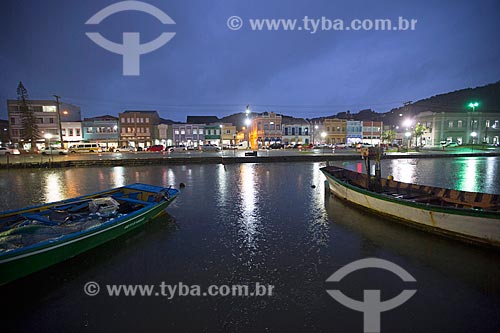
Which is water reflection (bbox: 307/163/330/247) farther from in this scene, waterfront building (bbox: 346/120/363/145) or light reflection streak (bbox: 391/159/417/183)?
waterfront building (bbox: 346/120/363/145)

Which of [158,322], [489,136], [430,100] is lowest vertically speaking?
[158,322]

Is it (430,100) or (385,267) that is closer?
(385,267)

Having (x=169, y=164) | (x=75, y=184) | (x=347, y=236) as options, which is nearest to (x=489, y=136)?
(x=169, y=164)

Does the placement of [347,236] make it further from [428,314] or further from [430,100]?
[430,100]

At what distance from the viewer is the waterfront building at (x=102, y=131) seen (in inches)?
2724

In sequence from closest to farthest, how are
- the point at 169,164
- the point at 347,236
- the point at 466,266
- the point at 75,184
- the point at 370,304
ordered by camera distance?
1. the point at 370,304
2. the point at 466,266
3. the point at 347,236
4. the point at 75,184
5. the point at 169,164

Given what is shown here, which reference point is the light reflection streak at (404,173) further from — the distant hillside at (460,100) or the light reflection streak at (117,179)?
the distant hillside at (460,100)

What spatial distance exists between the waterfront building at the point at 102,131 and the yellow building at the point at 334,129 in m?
57.5

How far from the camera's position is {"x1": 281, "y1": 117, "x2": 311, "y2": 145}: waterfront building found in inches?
3004

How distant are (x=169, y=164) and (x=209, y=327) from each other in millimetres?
30559

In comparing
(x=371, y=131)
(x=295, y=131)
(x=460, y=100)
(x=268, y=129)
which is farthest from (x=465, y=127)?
(x=460, y=100)

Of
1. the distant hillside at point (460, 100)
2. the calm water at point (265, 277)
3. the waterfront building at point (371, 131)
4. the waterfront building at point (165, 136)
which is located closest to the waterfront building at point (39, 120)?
the waterfront building at point (165, 136)

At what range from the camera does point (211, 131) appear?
78688mm

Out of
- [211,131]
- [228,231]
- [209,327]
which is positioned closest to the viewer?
[209,327]
